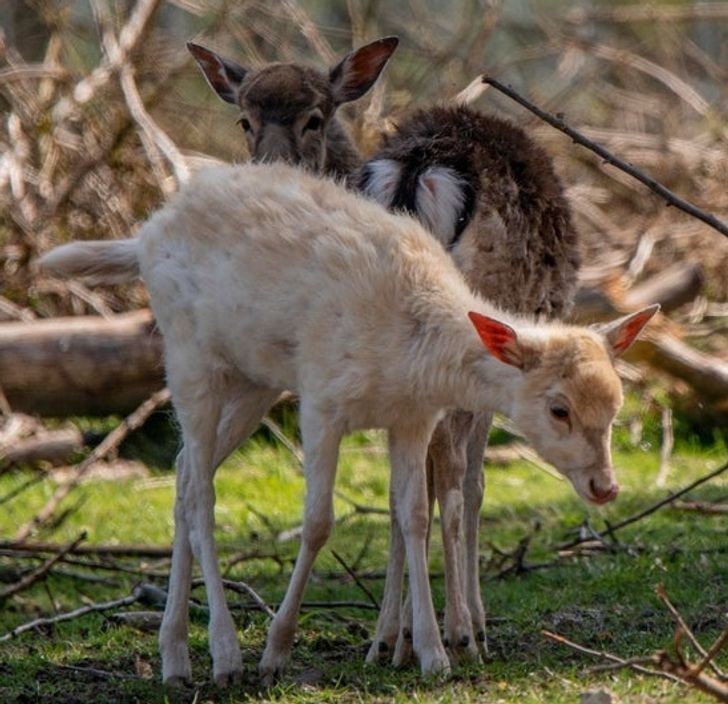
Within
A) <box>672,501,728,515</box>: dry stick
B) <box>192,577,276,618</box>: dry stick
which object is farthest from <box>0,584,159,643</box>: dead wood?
<box>672,501,728,515</box>: dry stick

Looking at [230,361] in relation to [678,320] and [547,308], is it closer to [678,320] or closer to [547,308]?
Answer: [547,308]

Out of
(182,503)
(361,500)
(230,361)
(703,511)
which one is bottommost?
(361,500)

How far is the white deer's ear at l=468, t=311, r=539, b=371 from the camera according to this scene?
17.4 ft

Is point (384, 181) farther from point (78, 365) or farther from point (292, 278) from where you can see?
point (78, 365)

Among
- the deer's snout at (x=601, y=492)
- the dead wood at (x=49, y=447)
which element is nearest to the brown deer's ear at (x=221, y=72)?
the dead wood at (x=49, y=447)

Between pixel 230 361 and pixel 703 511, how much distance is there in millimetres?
3954

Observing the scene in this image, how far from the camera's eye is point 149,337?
36.0 ft

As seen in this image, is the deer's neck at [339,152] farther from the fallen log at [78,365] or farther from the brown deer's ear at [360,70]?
the fallen log at [78,365]

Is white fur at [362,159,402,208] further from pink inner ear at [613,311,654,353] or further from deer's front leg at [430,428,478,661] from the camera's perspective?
pink inner ear at [613,311,654,353]

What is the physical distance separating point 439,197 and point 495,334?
3.72ft

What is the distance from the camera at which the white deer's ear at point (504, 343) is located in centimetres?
532

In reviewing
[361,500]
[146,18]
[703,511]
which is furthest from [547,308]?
[146,18]

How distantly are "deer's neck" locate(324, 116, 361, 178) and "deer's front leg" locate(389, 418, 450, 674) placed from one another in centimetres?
229

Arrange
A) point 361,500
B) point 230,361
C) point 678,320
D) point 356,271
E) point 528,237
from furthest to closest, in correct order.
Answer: point 678,320 → point 361,500 → point 528,237 → point 230,361 → point 356,271
